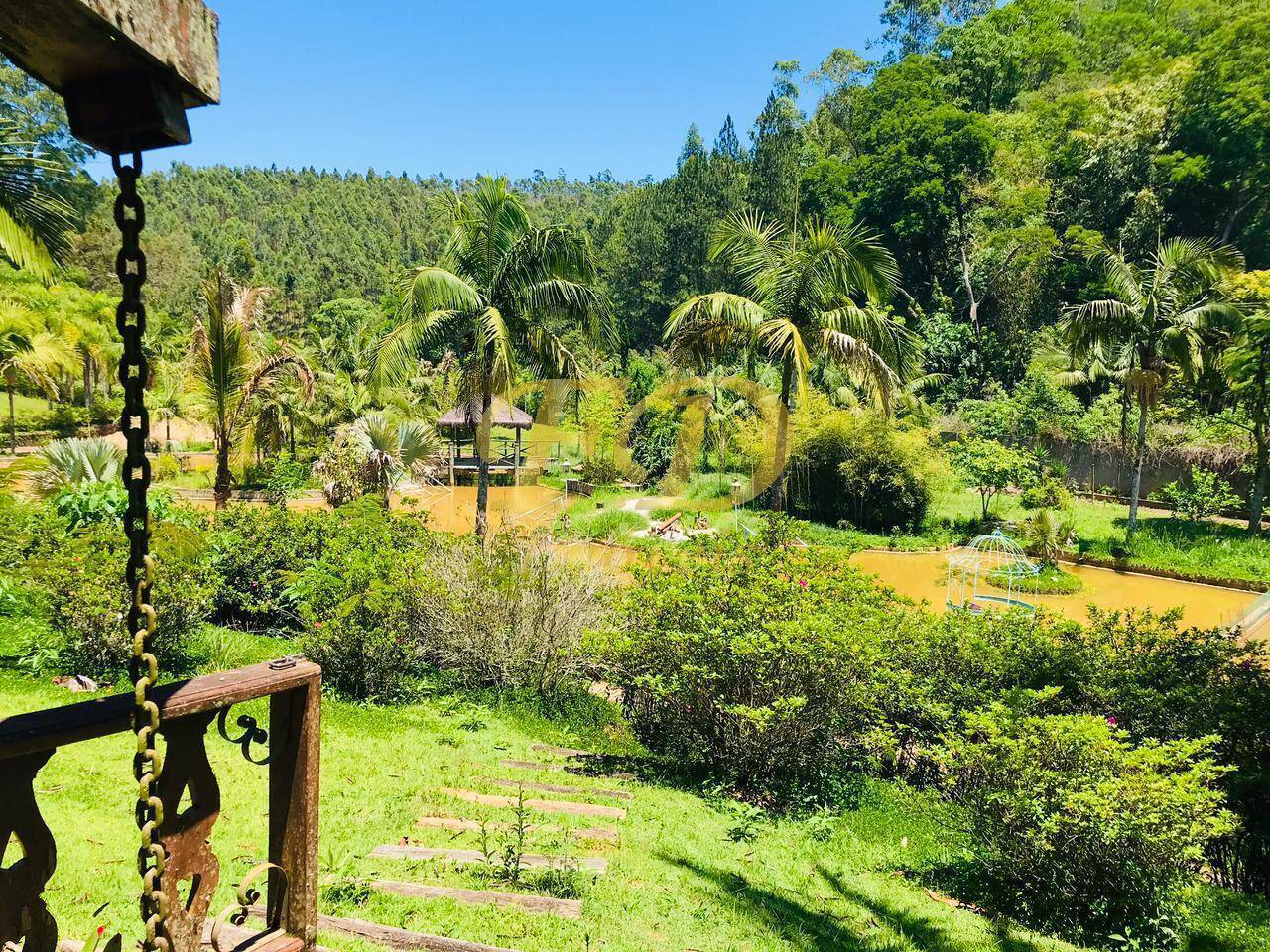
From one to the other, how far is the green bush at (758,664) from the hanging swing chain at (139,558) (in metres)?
4.99

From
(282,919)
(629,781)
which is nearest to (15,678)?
(629,781)

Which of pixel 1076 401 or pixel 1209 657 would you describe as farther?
pixel 1076 401

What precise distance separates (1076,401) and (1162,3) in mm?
27948

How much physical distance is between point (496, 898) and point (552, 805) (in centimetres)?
161

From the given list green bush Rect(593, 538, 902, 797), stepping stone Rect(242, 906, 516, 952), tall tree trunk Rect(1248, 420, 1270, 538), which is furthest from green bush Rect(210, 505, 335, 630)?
tall tree trunk Rect(1248, 420, 1270, 538)

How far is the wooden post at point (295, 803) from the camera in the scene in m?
1.76

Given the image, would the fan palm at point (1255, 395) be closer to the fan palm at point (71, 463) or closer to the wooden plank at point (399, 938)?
the wooden plank at point (399, 938)

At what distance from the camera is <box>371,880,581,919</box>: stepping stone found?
146 inches

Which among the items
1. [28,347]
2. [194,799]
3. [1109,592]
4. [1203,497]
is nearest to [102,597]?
[194,799]

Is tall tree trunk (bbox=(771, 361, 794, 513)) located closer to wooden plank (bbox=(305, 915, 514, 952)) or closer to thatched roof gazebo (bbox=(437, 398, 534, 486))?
wooden plank (bbox=(305, 915, 514, 952))

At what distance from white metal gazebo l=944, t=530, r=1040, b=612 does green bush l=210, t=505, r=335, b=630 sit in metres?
10.0

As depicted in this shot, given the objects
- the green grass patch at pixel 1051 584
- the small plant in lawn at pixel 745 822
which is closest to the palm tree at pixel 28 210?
the small plant in lawn at pixel 745 822

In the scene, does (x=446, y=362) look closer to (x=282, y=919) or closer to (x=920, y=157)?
(x=920, y=157)

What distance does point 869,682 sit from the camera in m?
6.43
